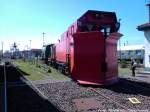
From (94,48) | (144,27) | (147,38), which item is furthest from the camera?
(147,38)

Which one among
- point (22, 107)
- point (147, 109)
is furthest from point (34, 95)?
point (147, 109)

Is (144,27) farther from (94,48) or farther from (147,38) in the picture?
(94,48)

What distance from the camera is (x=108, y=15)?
19688 millimetres

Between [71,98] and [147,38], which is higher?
[147,38]

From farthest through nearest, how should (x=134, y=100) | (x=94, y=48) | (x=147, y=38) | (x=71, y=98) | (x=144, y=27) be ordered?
1. (x=147, y=38)
2. (x=144, y=27)
3. (x=94, y=48)
4. (x=71, y=98)
5. (x=134, y=100)

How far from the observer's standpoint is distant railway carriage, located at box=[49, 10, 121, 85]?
59.6 feet

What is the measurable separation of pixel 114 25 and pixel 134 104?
8648 millimetres

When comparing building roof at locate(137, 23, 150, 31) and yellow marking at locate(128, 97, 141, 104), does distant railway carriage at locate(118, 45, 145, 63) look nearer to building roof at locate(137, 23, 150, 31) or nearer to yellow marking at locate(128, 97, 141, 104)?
building roof at locate(137, 23, 150, 31)

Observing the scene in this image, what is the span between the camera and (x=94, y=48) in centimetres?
1836

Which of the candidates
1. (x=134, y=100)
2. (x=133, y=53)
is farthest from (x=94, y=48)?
(x=133, y=53)

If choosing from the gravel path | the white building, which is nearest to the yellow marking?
the gravel path

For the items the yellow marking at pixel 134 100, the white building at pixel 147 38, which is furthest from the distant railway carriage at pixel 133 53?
the yellow marking at pixel 134 100

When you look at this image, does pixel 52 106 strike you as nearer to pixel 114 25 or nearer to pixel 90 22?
pixel 90 22

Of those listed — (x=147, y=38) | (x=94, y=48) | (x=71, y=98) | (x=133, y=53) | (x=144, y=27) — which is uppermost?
(x=144, y=27)
